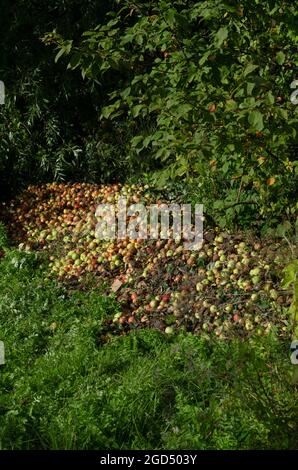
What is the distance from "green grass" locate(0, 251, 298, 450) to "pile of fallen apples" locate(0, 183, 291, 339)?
0.32 meters

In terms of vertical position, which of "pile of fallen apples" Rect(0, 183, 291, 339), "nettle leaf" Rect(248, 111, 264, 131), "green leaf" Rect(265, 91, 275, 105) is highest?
"green leaf" Rect(265, 91, 275, 105)

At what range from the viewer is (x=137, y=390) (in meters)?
3.55

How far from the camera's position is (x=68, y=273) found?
5.75 meters

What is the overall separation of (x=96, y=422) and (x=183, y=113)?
1823mm

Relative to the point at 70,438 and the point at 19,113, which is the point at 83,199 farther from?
the point at 70,438

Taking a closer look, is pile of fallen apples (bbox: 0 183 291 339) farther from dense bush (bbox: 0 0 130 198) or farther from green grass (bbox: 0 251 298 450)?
dense bush (bbox: 0 0 130 198)

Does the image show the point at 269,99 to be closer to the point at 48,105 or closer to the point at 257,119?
the point at 257,119

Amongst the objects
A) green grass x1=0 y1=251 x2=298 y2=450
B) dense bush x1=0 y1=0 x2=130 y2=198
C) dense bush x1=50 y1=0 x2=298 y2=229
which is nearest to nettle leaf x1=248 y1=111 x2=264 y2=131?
dense bush x1=50 y1=0 x2=298 y2=229

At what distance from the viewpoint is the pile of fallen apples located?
4531 mm

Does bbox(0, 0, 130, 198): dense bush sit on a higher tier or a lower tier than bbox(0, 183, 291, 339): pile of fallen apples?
higher

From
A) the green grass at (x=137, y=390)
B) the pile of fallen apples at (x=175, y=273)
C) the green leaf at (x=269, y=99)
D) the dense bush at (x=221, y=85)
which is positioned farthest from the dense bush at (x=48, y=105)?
the green leaf at (x=269, y=99)

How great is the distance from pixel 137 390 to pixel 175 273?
1724 millimetres
